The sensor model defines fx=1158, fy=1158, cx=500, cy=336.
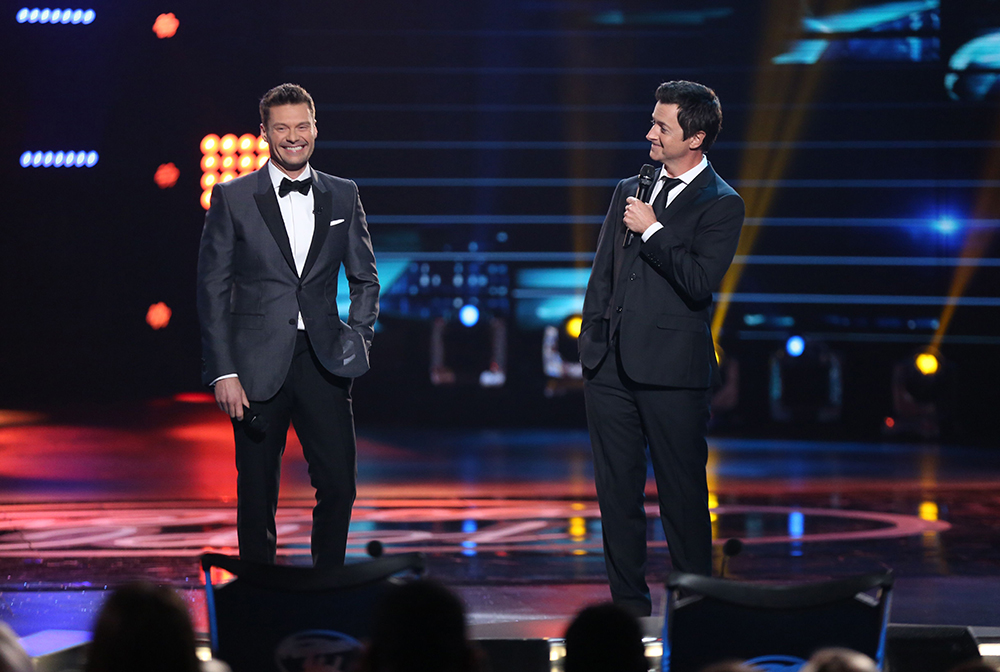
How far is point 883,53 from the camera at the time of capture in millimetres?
9406

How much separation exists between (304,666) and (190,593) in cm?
139

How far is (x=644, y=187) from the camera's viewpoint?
9.77ft

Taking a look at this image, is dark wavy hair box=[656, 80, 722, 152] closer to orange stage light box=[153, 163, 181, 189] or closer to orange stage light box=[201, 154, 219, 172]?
orange stage light box=[201, 154, 219, 172]

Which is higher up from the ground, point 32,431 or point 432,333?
point 432,333

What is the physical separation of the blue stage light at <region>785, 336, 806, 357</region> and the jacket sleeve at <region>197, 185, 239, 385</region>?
720 cm

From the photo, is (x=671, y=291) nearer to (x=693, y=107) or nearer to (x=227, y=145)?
(x=693, y=107)

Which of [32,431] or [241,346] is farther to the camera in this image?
[32,431]

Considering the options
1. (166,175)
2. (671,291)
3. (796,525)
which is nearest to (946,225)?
(796,525)

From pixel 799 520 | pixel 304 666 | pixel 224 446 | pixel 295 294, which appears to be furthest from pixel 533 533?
pixel 224 446

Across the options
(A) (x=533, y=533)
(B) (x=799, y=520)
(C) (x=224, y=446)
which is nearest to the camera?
(A) (x=533, y=533)

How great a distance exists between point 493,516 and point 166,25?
5.55 m

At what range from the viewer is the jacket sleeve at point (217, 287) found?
285 centimetres

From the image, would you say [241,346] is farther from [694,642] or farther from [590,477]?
[590,477]

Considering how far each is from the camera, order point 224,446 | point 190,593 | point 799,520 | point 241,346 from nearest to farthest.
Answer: point 241,346 → point 190,593 → point 799,520 → point 224,446
